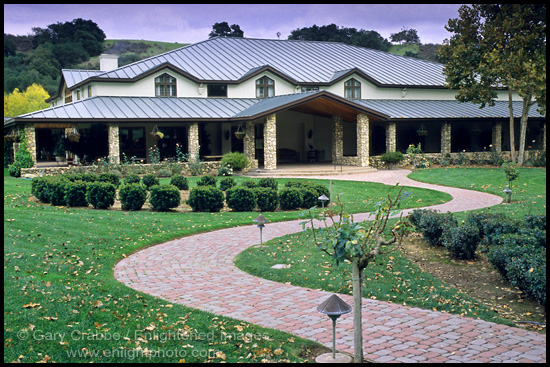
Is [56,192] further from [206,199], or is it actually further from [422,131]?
[422,131]

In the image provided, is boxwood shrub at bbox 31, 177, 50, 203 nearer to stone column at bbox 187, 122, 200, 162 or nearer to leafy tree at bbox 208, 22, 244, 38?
stone column at bbox 187, 122, 200, 162

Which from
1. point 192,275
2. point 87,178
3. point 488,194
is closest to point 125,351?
point 192,275

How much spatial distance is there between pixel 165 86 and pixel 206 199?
16.8 m

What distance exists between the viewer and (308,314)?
7168 millimetres

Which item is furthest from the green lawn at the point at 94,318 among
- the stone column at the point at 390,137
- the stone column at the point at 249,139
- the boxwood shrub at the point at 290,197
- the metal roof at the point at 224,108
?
the stone column at the point at 390,137

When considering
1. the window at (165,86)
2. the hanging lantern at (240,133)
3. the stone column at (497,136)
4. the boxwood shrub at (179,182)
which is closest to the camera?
the boxwood shrub at (179,182)

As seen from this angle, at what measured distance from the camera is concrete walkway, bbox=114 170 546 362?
19.4 ft

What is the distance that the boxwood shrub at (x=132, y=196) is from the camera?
15.8 m

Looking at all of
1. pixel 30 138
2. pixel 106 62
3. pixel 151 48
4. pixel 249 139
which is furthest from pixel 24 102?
pixel 151 48

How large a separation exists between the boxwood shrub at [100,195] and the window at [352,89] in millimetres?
22182

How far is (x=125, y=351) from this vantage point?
212 inches

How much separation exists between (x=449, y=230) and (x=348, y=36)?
7281 centimetres

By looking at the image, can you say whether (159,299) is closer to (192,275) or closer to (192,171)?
(192,275)

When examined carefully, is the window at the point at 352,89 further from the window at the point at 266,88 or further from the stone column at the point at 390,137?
the window at the point at 266,88
